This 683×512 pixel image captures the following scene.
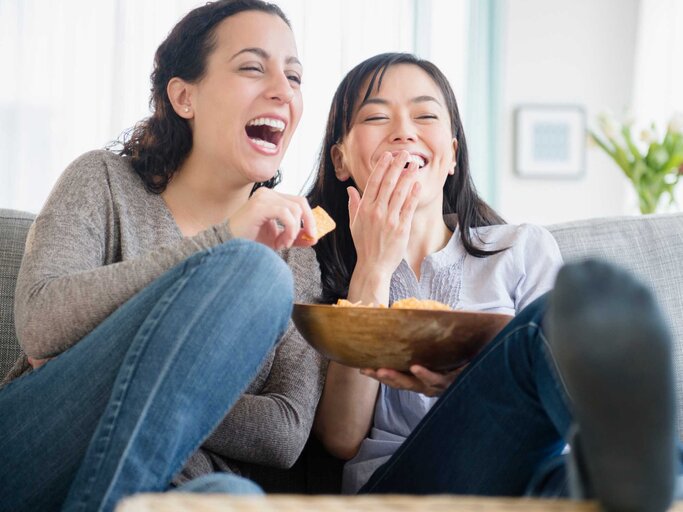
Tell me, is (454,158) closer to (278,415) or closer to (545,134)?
(278,415)

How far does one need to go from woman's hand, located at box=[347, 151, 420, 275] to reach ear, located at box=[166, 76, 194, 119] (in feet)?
1.52

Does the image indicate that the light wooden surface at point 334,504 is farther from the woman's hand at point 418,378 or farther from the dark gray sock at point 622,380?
the woman's hand at point 418,378

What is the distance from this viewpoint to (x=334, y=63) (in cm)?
404

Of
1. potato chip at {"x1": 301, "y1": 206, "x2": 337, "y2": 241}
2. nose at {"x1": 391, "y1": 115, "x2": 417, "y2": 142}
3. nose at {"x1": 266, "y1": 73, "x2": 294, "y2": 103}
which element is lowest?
potato chip at {"x1": 301, "y1": 206, "x2": 337, "y2": 241}

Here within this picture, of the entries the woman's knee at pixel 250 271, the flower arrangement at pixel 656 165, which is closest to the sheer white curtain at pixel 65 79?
the flower arrangement at pixel 656 165

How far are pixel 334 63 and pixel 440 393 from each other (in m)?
2.95

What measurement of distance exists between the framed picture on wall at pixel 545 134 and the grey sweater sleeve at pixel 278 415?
2.98m

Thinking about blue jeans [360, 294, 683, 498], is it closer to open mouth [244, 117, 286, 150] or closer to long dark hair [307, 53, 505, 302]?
long dark hair [307, 53, 505, 302]

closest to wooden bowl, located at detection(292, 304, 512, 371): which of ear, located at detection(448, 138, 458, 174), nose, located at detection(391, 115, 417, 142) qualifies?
nose, located at detection(391, 115, 417, 142)

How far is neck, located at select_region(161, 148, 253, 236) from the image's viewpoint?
1.70 m

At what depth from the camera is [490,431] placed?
47.8 inches

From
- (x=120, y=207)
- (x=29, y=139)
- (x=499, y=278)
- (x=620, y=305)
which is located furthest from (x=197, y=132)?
(x=29, y=139)

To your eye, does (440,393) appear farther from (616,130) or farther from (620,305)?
(616,130)

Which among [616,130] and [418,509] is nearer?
[418,509]
